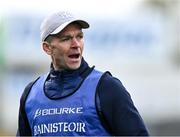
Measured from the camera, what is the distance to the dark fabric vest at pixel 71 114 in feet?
20.1

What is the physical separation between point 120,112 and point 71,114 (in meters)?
0.35

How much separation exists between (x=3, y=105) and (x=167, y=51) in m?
8.24

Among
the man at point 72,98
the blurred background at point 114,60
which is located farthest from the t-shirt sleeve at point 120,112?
the blurred background at point 114,60

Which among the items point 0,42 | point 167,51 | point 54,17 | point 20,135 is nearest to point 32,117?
point 20,135

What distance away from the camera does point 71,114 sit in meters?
6.18

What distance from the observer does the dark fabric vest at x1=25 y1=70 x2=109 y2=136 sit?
6129mm

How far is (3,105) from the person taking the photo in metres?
24.4

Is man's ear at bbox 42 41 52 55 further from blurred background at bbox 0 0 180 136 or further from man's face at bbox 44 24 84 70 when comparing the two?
blurred background at bbox 0 0 180 136

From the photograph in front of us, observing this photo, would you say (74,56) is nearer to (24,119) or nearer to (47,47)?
(47,47)

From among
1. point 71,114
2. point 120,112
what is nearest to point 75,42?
point 71,114

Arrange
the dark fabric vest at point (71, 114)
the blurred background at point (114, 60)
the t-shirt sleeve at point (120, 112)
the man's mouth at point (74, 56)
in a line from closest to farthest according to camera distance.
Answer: the t-shirt sleeve at point (120, 112) → the dark fabric vest at point (71, 114) → the man's mouth at point (74, 56) → the blurred background at point (114, 60)

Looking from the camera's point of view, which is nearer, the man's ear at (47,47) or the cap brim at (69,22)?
the cap brim at (69,22)

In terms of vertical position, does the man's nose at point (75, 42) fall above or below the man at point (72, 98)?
above

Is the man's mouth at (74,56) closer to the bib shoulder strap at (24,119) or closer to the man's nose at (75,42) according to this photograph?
the man's nose at (75,42)
